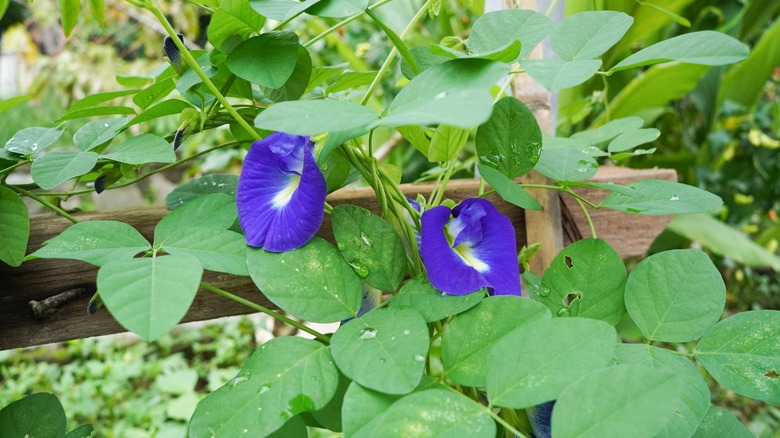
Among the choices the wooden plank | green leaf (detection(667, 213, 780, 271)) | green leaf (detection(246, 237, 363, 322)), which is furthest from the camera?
green leaf (detection(667, 213, 780, 271))

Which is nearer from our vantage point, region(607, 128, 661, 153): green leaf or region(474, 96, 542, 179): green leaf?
region(474, 96, 542, 179): green leaf

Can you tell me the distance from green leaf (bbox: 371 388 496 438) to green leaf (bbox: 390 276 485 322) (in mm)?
82

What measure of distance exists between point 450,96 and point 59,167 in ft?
0.99

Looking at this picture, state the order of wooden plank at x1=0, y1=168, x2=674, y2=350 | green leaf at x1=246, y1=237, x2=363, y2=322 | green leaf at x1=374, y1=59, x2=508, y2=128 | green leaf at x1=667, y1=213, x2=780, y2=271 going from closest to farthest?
green leaf at x1=374, y1=59, x2=508, y2=128, green leaf at x1=246, y1=237, x2=363, y2=322, wooden plank at x1=0, y1=168, x2=674, y2=350, green leaf at x1=667, y1=213, x2=780, y2=271

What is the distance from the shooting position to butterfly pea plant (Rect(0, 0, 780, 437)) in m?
0.30

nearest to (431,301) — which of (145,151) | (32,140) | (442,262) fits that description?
(442,262)

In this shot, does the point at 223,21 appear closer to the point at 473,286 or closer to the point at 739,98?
the point at 473,286


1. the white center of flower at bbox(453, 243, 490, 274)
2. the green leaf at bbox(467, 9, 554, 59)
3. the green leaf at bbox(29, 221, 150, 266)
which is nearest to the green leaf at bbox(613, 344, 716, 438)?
the white center of flower at bbox(453, 243, 490, 274)

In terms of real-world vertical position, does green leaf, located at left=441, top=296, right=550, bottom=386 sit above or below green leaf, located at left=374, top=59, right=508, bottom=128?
below

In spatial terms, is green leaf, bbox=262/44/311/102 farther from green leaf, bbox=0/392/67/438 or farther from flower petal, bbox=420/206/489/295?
green leaf, bbox=0/392/67/438

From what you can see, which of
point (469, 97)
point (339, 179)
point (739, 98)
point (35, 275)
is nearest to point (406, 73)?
point (339, 179)

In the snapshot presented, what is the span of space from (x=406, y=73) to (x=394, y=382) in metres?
0.27

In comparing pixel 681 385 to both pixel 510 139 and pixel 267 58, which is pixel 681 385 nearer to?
pixel 510 139

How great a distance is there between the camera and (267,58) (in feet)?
1.45
